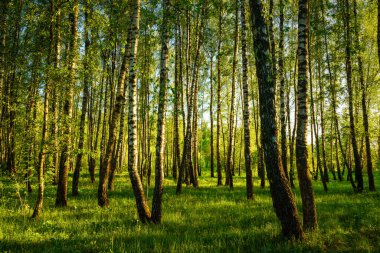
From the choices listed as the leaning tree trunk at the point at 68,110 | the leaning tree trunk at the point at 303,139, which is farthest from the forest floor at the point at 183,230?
the leaning tree trunk at the point at 68,110

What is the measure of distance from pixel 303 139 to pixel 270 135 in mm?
1245

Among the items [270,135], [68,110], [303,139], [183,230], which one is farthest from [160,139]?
[68,110]

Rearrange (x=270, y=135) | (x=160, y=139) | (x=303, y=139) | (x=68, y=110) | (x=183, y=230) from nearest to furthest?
1. (x=270, y=135)
2. (x=303, y=139)
3. (x=183, y=230)
4. (x=160, y=139)
5. (x=68, y=110)

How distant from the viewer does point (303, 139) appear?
7039mm

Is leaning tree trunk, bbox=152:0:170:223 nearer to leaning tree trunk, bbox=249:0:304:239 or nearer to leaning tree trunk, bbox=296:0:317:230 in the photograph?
leaning tree trunk, bbox=249:0:304:239

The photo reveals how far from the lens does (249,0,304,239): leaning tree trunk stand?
616cm

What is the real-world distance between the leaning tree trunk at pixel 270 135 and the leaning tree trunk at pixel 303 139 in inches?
33.4

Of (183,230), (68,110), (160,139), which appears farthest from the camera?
(68,110)

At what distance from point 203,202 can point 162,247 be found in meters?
6.48

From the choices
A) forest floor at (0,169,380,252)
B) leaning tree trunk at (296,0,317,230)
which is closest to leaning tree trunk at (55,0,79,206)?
forest floor at (0,169,380,252)

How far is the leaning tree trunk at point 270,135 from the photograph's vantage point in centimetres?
616

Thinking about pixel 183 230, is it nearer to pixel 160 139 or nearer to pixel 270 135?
pixel 160 139

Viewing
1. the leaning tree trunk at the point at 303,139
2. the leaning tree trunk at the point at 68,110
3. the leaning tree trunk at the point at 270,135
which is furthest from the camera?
the leaning tree trunk at the point at 68,110

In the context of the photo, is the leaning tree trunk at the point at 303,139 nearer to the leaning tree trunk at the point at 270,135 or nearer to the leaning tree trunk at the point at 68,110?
the leaning tree trunk at the point at 270,135
